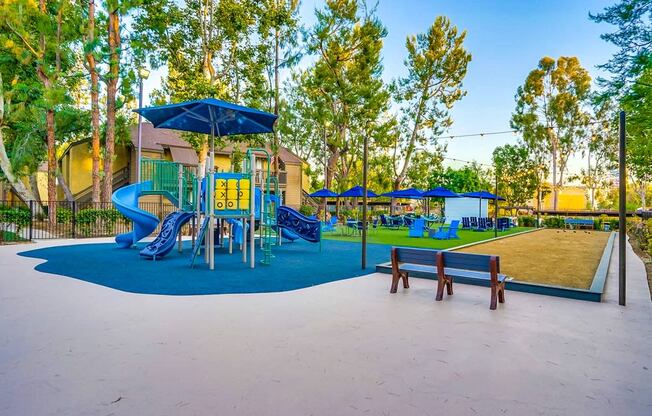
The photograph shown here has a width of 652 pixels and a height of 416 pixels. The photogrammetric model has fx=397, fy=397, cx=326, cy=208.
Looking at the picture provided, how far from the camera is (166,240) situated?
443 inches

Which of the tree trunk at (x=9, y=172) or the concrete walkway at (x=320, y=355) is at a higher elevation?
the tree trunk at (x=9, y=172)

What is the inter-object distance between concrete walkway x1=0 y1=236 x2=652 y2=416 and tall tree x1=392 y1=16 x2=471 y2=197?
3023cm

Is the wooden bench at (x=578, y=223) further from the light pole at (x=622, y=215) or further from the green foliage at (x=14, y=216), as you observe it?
the green foliage at (x=14, y=216)

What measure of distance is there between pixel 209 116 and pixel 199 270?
178 inches

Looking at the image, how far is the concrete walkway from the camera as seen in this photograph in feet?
10.00

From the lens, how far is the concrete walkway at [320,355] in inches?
120

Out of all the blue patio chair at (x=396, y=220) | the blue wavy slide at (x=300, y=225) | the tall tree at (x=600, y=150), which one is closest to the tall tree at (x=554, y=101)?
the tall tree at (x=600, y=150)

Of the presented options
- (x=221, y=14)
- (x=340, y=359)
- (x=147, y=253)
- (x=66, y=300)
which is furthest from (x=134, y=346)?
(x=221, y=14)

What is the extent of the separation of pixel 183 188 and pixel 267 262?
4.43 meters

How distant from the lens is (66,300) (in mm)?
6426

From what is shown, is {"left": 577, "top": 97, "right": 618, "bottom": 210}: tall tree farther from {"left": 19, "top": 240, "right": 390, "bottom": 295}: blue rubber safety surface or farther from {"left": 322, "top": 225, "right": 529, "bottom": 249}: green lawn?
{"left": 19, "top": 240, "right": 390, "bottom": 295}: blue rubber safety surface

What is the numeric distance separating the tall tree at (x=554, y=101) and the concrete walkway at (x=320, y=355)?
134ft

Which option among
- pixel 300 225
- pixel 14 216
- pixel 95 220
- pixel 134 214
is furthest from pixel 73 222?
pixel 300 225

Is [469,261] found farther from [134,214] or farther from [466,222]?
[466,222]
